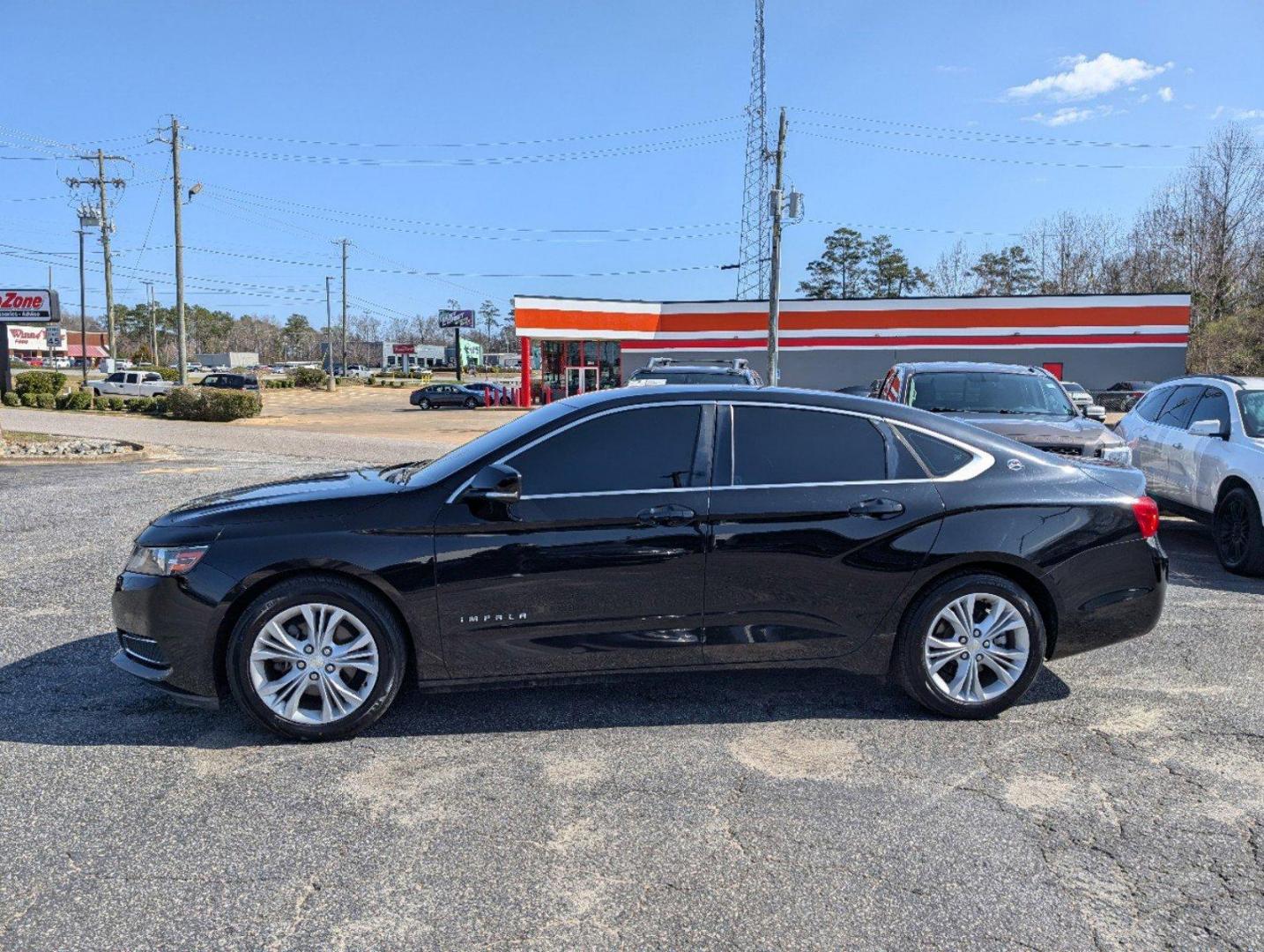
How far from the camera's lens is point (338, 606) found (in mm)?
4039

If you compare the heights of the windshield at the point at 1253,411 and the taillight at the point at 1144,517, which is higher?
the windshield at the point at 1253,411

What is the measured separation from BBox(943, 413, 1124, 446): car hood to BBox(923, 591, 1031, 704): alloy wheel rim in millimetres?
4033

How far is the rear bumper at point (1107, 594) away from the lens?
14.6 feet

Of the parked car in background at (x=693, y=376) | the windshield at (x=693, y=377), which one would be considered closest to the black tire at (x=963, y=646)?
the parked car in background at (x=693, y=376)

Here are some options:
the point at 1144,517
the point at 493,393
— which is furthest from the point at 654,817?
the point at 493,393

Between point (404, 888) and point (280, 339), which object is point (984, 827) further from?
point (280, 339)

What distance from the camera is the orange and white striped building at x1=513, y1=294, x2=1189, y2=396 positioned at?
40.9 m

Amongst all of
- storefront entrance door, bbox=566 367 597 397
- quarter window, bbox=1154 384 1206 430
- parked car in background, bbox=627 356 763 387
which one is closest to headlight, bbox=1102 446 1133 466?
quarter window, bbox=1154 384 1206 430

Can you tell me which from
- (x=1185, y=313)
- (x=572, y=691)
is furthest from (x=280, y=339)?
(x=572, y=691)

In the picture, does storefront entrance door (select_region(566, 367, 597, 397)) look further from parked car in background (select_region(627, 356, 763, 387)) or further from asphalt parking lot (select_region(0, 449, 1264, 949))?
asphalt parking lot (select_region(0, 449, 1264, 949))

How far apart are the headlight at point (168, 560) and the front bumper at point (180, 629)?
0.03m

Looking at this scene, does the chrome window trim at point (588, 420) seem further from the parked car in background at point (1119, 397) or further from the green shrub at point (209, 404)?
the parked car in background at point (1119, 397)

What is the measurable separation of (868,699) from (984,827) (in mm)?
1319

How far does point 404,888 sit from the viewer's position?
299 cm
